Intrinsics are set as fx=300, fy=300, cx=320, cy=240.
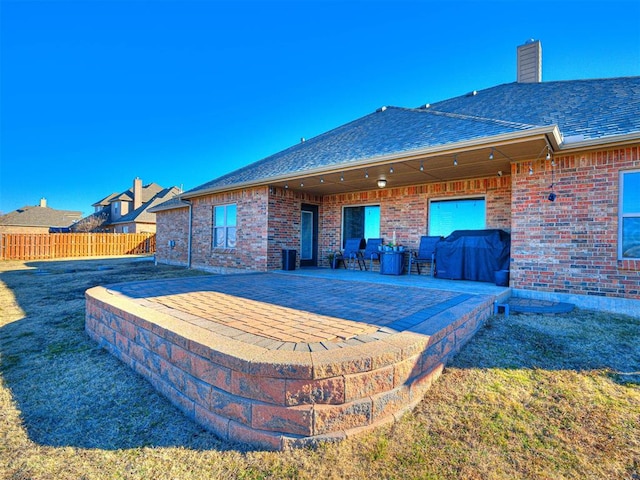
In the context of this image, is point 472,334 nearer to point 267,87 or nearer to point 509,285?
point 509,285

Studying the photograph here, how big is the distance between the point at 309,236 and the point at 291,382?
7.89 m

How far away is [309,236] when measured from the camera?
9594 millimetres

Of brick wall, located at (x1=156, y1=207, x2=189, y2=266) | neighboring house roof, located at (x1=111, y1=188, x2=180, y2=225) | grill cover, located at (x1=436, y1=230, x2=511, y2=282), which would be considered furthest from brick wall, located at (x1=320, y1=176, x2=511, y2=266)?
neighboring house roof, located at (x1=111, y1=188, x2=180, y2=225)

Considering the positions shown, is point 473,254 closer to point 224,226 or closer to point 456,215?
point 456,215

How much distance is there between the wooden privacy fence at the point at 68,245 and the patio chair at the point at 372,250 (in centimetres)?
1952

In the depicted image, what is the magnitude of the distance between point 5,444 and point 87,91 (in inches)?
618

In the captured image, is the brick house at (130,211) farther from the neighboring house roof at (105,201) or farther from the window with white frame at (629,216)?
the window with white frame at (629,216)

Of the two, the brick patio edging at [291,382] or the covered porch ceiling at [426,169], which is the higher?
the covered porch ceiling at [426,169]

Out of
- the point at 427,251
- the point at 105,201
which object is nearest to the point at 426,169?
the point at 427,251

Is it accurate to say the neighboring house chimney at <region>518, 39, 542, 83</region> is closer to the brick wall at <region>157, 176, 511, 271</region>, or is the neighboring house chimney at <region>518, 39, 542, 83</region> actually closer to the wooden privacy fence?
the brick wall at <region>157, 176, 511, 271</region>

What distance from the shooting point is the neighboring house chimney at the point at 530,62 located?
28.1 ft

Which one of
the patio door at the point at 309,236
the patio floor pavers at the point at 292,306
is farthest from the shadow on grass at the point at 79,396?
the patio door at the point at 309,236

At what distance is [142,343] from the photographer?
284 cm

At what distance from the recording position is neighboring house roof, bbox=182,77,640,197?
5012mm
